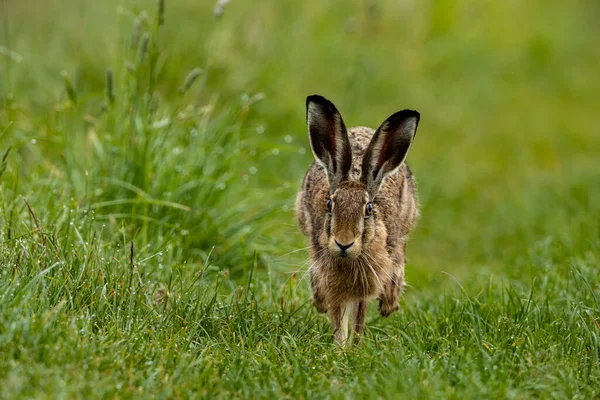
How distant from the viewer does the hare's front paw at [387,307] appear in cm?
490

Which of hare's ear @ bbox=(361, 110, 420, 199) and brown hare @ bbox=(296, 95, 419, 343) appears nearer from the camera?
brown hare @ bbox=(296, 95, 419, 343)

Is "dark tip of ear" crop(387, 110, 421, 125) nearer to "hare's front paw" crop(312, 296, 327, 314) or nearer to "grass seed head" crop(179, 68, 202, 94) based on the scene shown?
"hare's front paw" crop(312, 296, 327, 314)

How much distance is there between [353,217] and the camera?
436 centimetres

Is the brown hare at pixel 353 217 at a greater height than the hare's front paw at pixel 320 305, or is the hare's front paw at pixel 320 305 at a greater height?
the brown hare at pixel 353 217

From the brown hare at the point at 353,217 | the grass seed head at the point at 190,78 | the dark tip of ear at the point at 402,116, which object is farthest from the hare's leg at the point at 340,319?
the grass seed head at the point at 190,78

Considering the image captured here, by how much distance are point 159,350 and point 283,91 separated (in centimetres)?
574

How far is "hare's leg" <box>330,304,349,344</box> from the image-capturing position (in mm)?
4715

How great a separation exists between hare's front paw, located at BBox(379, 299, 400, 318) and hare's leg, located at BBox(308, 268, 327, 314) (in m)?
0.33

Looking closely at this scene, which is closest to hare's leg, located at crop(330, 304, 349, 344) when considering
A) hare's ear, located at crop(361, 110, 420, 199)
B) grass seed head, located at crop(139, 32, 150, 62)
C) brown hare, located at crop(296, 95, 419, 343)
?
brown hare, located at crop(296, 95, 419, 343)

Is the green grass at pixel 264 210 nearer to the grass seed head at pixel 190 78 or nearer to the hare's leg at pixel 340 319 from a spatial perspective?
the hare's leg at pixel 340 319

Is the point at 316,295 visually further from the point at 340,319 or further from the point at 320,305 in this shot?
the point at 340,319

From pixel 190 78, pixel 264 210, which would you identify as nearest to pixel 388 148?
pixel 190 78

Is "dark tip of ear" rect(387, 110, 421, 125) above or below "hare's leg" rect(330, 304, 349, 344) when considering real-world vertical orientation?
above

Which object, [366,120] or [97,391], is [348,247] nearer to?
[97,391]
